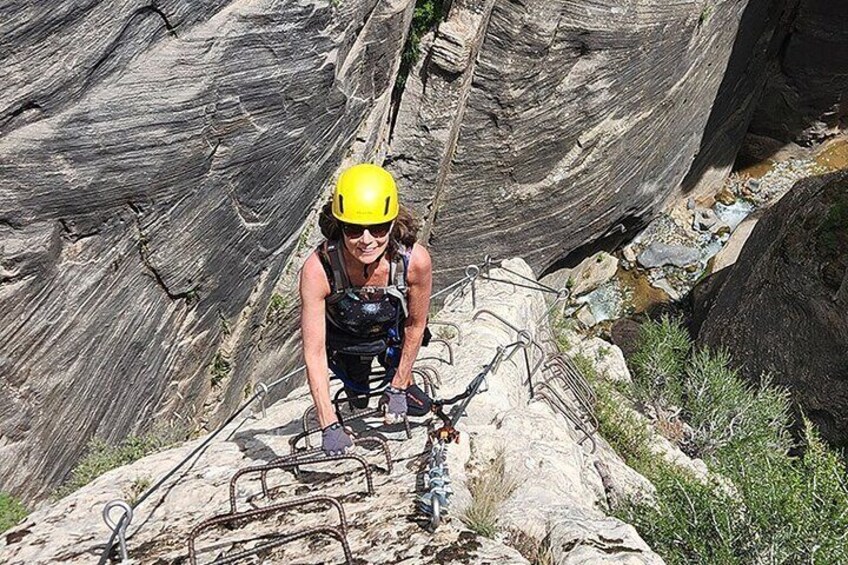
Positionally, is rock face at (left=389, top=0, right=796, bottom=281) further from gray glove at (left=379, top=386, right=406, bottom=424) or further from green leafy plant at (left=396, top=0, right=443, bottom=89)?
gray glove at (left=379, top=386, right=406, bottom=424)

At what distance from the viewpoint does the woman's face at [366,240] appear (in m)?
4.27

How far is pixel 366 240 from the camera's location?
14.0ft

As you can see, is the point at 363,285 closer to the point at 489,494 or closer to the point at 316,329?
the point at 316,329

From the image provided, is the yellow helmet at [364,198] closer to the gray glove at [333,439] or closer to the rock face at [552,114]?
the gray glove at [333,439]

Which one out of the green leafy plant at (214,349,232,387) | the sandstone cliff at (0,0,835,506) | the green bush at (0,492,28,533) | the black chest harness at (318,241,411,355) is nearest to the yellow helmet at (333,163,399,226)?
the black chest harness at (318,241,411,355)

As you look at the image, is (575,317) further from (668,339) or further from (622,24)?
(622,24)

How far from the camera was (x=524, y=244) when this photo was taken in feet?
50.1

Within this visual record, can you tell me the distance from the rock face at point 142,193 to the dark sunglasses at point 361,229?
9.45 feet

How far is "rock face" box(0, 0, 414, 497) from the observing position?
5.81 m

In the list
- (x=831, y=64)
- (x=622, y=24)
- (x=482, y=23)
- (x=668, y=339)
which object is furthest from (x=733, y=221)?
(x=482, y=23)

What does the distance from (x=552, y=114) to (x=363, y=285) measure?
970 cm

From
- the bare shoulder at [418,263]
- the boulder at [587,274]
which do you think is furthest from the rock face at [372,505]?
the boulder at [587,274]

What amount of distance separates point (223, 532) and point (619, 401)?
7066 mm

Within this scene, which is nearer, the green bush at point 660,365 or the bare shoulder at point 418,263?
the bare shoulder at point 418,263
